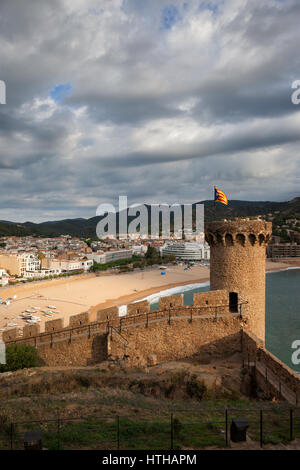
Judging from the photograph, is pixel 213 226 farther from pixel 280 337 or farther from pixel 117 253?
pixel 117 253

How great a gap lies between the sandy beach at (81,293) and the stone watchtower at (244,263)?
29.1m

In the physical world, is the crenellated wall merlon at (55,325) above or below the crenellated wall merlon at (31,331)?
above

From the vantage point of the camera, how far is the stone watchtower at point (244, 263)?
11172 mm

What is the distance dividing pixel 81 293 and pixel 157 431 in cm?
5222

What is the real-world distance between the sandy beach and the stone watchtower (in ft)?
95.4

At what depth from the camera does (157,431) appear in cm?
584

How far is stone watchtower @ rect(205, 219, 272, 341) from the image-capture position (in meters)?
11.2

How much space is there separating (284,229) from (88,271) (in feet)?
270

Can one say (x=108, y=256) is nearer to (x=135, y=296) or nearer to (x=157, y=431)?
(x=135, y=296)

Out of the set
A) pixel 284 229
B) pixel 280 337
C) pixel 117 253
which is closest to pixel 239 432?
pixel 280 337

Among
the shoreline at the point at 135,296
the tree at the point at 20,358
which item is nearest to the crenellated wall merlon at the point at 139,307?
the tree at the point at 20,358

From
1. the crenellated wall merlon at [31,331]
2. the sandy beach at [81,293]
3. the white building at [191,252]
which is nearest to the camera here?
the crenellated wall merlon at [31,331]

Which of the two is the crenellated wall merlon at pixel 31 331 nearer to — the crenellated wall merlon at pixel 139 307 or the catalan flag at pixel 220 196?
the crenellated wall merlon at pixel 139 307
